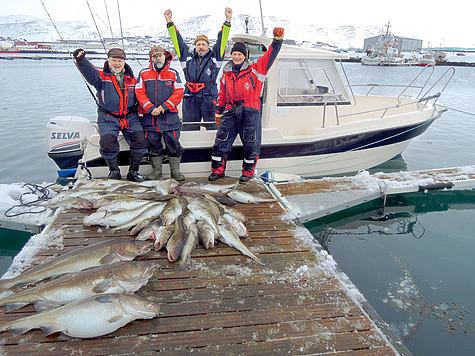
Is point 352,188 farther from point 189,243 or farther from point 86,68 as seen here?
point 86,68

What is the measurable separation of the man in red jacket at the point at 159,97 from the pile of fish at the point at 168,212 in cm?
83

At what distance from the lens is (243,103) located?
508cm

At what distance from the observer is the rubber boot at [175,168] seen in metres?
5.45

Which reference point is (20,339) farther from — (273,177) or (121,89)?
(273,177)

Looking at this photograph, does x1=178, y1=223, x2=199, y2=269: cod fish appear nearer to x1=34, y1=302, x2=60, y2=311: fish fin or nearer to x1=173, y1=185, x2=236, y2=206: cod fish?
x1=173, y1=185, x2=236, y2=206: cod fish

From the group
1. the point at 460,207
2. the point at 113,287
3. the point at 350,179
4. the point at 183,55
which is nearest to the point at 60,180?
the point at 183,55

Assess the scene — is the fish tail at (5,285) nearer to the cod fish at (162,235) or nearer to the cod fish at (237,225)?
the cod fish at (162,235)

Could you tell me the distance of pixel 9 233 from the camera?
5348 mm

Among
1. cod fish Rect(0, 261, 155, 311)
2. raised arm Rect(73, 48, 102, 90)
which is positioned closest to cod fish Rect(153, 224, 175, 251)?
cod fish Rect(0, 261, 155, 311)

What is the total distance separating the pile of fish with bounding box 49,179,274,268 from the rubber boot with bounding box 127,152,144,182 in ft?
1.31

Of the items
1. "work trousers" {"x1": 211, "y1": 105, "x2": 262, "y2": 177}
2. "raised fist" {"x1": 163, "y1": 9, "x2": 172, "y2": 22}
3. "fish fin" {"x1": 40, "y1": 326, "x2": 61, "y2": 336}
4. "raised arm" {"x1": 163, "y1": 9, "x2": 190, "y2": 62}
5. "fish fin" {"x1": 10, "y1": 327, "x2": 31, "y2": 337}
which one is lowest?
"fish fin" {"x1": 10, "y1": 327, "x2": 31, "y2": 337}

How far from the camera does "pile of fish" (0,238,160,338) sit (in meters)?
2.38

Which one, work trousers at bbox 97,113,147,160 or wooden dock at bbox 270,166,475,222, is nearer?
work trousers at bbox 97,113,147,160

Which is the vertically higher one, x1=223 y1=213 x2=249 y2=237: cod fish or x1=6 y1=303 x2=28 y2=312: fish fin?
x1=223 y1=213 x2=249 y2=237: cod fish
